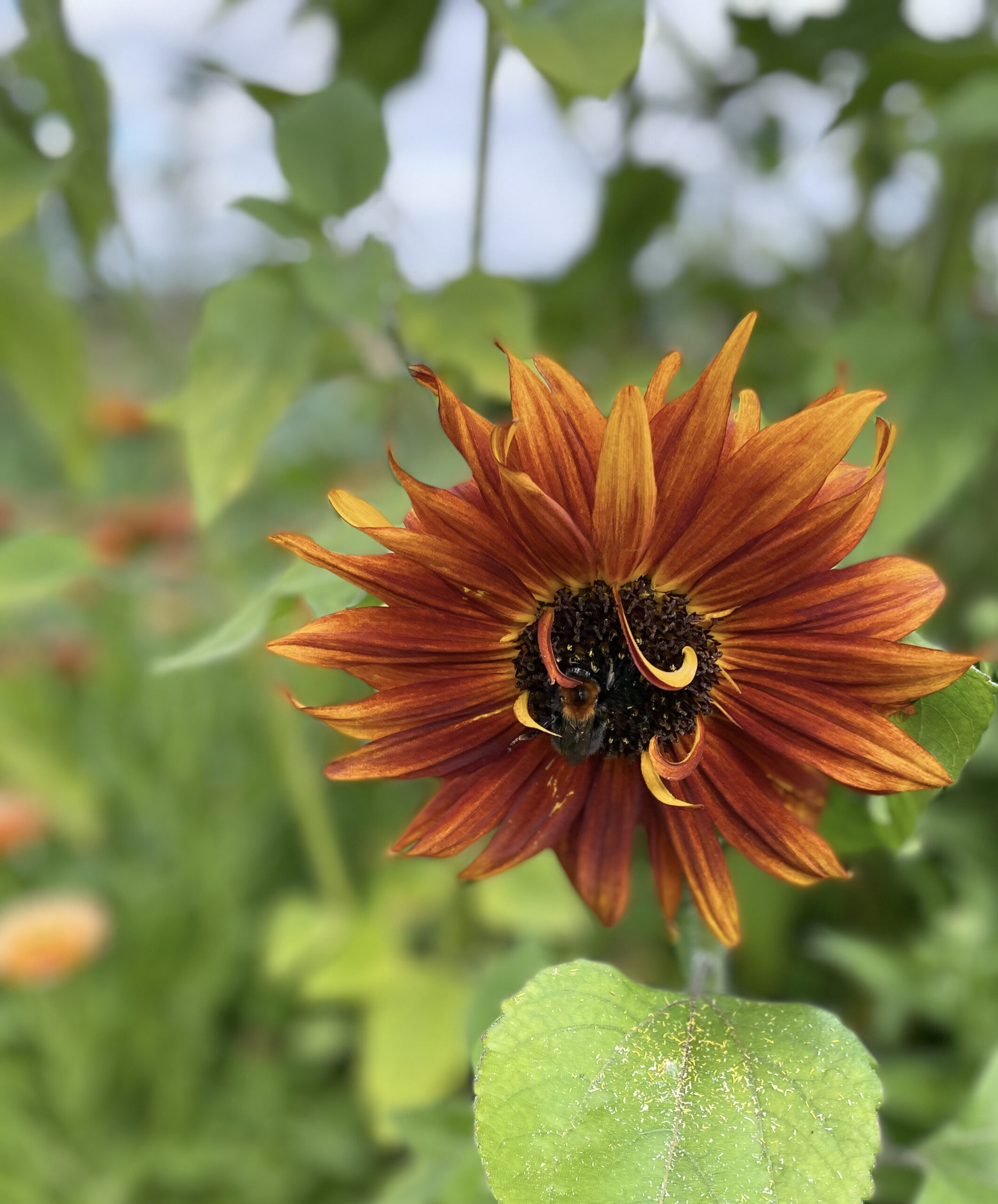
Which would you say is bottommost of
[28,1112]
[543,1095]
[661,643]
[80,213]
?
[28,1112]

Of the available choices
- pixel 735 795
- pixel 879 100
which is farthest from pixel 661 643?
pixel 879 100

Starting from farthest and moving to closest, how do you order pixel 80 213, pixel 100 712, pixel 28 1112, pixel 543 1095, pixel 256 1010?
pixel 100 712 < pixel 256 1010 < pixel 28 1112 < pixel 80 213 < pixel 543 1095

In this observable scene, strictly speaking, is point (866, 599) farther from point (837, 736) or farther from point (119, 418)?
point (119, 418)

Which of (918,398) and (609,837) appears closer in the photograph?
(609,837)

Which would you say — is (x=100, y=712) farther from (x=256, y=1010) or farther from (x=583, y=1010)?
(x=583, y=1010)

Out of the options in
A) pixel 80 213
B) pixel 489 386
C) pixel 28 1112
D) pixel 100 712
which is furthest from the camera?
pixel 100 712

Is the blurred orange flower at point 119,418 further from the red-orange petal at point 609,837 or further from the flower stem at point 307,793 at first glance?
the red-orange petal at point 609,837

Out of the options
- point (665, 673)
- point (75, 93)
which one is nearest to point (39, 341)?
point (75, 93)

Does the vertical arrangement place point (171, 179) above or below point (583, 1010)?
above
